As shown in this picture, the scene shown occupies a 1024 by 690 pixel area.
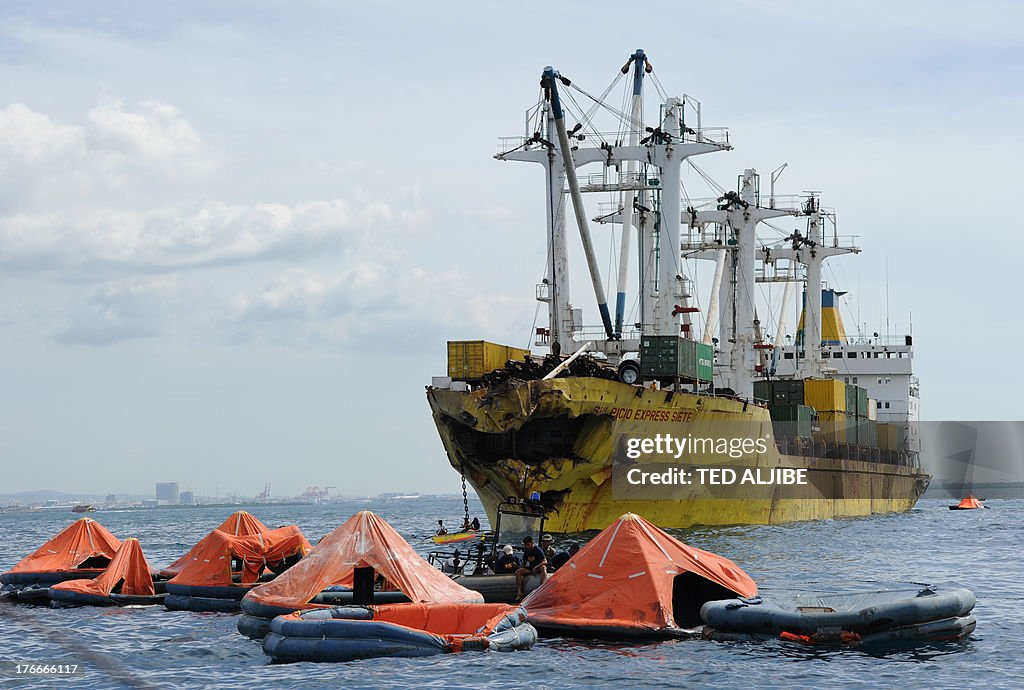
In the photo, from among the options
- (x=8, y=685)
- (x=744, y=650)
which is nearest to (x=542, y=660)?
(x=744, y=650)

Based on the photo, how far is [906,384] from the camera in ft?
318

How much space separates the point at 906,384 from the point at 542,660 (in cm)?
8267

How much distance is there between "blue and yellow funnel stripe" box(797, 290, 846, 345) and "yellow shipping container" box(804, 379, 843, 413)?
28.8 metres

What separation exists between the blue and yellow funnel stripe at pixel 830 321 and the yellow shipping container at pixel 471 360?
2294 inches

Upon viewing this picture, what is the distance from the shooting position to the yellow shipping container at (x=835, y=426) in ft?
235

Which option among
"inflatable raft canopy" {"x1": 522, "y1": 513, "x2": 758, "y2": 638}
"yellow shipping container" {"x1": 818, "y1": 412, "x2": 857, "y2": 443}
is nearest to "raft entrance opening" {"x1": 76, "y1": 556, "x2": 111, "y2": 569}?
"inflatable raft canopy" {"x1": 522, "y1": 513, "x2": 758, "y2": 638}

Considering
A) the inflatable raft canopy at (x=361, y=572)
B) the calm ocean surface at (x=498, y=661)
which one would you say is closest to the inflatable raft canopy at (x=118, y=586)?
the calm ocean surface at (x=498, y=661)

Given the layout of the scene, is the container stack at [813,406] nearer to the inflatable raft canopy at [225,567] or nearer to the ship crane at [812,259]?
the ship crane at [812,259]

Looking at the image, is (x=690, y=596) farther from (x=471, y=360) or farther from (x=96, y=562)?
(x=471, y=360)

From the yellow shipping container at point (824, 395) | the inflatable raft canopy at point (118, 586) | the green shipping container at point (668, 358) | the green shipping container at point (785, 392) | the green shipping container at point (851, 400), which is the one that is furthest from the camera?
the green shipping container at point (851, 400)

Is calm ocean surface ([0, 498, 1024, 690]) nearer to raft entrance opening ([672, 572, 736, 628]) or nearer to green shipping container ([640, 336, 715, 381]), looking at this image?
raft entrance opening ([672, 572, 736, 628])

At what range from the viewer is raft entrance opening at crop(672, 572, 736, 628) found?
25.2 m

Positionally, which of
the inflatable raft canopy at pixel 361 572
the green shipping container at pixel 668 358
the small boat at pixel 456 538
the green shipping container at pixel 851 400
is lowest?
the small boat at pixel 456 538
